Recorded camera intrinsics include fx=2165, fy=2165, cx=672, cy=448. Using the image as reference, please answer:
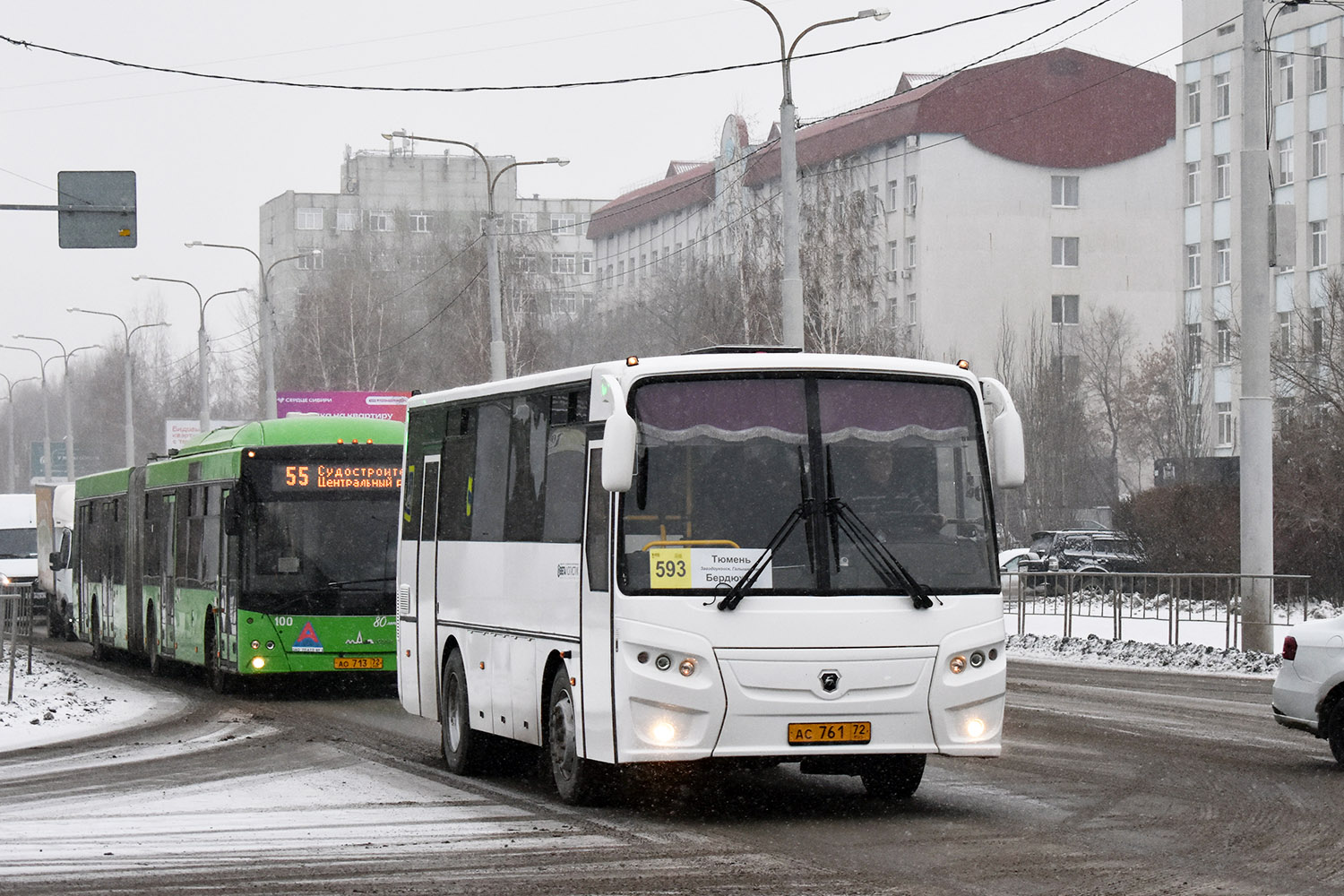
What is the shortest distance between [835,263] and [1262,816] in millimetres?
54128

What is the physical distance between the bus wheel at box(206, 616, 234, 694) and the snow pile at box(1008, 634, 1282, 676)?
11.1 m

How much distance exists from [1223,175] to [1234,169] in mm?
2261

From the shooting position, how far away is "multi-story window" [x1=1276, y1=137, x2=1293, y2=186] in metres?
71.2

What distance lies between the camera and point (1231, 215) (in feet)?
247

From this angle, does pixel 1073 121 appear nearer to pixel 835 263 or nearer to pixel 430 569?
pixel 835 263

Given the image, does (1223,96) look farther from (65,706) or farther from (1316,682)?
(1316,682)

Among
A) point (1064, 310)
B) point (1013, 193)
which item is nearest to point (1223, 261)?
point (1013, 193)

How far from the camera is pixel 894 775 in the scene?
42.2 ft

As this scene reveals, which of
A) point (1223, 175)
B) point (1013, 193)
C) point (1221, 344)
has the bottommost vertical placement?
point (1221, 344)

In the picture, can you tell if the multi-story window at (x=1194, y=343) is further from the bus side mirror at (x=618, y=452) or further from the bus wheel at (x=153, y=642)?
the bus side mirror at (x=618, y=452)

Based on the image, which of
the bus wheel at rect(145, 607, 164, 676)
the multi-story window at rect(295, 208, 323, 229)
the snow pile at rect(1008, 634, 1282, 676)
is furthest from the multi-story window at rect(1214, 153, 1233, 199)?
the multi-story window at rect(295, 208, 323, 229)

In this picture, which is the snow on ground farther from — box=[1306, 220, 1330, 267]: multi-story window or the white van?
box=[1306, 220, 1330, 267]: multi-story window

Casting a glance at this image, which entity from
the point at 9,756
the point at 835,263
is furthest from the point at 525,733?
the point at 835,263

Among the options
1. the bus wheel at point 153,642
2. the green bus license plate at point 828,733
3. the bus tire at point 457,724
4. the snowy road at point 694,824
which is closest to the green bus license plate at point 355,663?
the snowy road at point 694,824
